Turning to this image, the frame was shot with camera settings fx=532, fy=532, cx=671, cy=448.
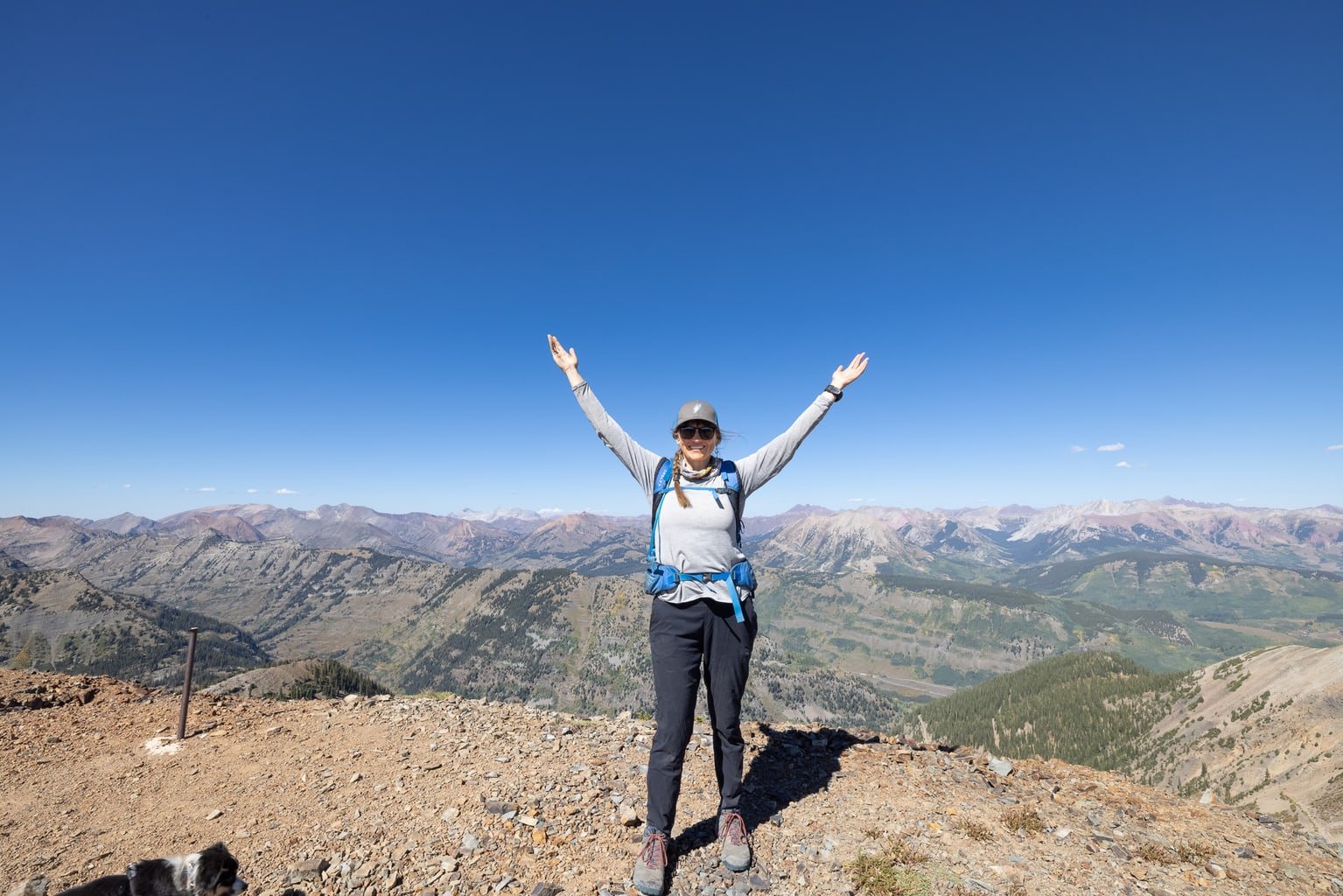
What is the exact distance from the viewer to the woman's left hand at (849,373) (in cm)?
728

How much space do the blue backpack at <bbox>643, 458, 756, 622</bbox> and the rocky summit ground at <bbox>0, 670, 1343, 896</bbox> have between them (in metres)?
3.27

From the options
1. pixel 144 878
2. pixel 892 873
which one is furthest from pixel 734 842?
pixel 144 878

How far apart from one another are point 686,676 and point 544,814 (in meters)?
3.32

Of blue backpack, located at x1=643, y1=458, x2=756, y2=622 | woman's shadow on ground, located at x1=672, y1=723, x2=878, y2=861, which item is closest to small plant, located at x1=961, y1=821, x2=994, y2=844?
woman's shadow on ground, located at x1=672, y1=723, x2=878, y2=861

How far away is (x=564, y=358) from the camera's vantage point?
7.41 m

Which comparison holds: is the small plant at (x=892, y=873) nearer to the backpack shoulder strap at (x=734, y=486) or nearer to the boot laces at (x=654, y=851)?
the boot laces at (x=654, y=851)

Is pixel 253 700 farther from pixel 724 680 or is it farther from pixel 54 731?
pixel 724 680

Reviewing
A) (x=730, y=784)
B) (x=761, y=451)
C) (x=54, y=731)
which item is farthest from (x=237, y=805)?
(x=761, y=451)

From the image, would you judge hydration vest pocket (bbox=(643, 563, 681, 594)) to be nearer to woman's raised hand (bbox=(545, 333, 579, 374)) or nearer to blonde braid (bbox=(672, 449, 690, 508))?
blonde braid (bbox=(672, 449, 690, 508))

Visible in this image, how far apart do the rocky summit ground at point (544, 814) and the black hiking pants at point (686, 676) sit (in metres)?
1.14

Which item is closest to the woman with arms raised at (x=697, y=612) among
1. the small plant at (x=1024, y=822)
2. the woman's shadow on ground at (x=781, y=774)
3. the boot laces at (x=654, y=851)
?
the boot laces at (x=654, y=851)

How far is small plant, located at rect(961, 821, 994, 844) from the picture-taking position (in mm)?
6926

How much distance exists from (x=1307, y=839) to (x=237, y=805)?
1593 cm

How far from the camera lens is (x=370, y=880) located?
5934 millimetres
